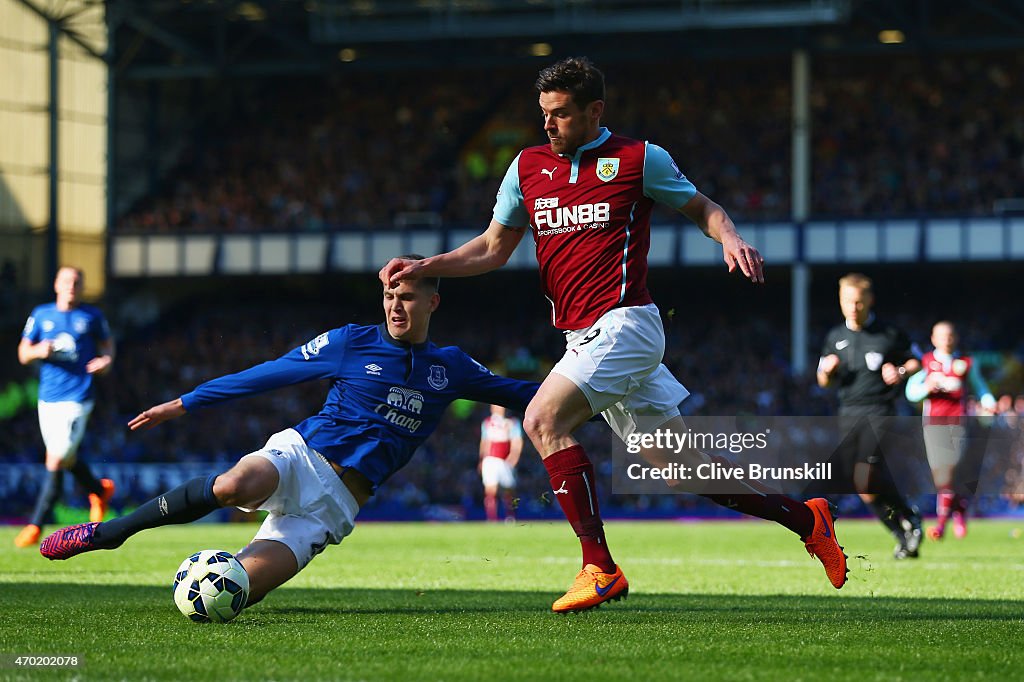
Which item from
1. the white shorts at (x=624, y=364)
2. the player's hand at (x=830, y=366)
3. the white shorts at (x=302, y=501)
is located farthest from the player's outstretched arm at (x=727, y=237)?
the player's hand at (x=830, y=366)

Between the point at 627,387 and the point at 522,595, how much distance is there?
2292 mm

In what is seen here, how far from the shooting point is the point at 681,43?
3822 cm

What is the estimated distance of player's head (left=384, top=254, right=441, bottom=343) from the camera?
7336 mm

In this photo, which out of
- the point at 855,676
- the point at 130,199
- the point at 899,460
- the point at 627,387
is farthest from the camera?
the point at 130,199

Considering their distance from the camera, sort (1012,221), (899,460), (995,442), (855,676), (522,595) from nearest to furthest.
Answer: (855,676) → (522,595) → (899,460) → (995,442) → (1012,221)

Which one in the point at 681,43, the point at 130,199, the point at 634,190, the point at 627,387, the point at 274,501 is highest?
the point at 681,43

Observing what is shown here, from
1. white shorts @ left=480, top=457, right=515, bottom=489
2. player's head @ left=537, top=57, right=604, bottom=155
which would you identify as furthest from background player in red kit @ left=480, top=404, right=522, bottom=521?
player's head @ left=537, top=57, right=604, bottom=155

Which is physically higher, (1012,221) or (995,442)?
(1012,221)

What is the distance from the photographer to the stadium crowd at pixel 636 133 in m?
37.9

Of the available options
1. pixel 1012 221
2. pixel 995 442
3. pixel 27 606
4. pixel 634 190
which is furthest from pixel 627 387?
pixel 1012 221

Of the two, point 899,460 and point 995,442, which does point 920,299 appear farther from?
point 899,460

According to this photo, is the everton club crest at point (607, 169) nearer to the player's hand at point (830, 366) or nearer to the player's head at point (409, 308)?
the player's head at point (409, 308)

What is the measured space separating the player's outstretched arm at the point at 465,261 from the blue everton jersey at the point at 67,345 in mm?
7150

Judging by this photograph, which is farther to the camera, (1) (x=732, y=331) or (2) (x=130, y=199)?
(2) (x=130, y=199)
